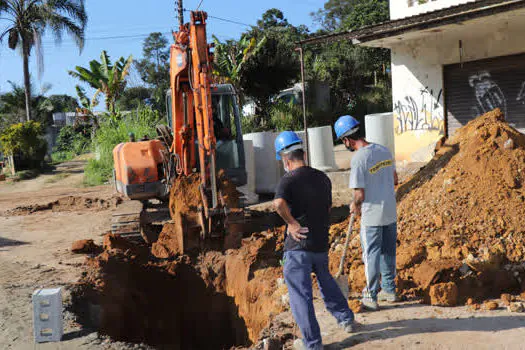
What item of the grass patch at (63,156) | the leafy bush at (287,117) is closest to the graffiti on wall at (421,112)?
the leafy bush at (287,117)

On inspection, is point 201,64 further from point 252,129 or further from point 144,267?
point 252,129

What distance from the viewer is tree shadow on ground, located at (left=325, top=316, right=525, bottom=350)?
14.7 ft

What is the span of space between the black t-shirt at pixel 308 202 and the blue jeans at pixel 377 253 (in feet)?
3.21

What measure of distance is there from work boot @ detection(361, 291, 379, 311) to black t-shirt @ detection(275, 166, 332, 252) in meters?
1.18

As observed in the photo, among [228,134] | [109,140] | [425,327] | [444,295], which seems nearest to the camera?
[425,327]

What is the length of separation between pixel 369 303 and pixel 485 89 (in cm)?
986

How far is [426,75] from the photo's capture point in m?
13.9

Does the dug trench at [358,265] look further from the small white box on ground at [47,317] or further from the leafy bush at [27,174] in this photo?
the leafy bush at [27,174]

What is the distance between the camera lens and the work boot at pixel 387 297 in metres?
5.35

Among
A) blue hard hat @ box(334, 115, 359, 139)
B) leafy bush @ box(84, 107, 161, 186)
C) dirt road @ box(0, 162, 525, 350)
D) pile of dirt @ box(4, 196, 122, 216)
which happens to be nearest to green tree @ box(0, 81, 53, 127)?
leafy bush @ box(84, 107, 161, 186)

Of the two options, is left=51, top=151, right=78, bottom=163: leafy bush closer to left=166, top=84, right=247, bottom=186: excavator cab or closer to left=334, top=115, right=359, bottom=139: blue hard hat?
left=166, top=84, right=247, bottom=186: excavator cab

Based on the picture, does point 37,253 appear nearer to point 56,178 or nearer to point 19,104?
point 56,178

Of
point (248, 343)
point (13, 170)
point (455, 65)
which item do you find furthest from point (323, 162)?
point (13, 170)

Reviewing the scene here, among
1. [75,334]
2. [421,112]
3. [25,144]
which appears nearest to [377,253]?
[75,334]
